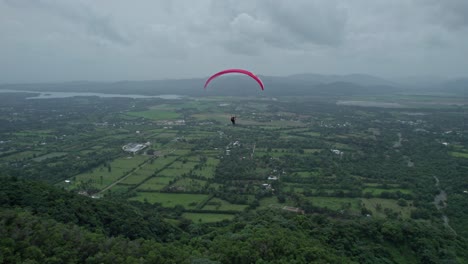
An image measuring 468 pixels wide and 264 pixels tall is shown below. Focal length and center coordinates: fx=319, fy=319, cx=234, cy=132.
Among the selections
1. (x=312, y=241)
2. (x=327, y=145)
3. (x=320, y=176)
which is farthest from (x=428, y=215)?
(x=327, y=145)

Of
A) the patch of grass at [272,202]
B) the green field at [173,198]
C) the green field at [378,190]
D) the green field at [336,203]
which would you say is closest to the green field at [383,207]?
the green field at [336,203]

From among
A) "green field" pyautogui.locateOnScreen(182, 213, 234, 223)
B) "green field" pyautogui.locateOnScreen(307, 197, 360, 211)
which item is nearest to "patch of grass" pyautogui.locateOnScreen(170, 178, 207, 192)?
"green field" pyautogui.locateOnScreen(182, 213, 234, 223)

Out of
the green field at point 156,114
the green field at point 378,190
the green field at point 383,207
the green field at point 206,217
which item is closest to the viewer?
the green field at point 206,217

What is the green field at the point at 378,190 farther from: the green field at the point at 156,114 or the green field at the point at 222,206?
the green field at the point at 156,114

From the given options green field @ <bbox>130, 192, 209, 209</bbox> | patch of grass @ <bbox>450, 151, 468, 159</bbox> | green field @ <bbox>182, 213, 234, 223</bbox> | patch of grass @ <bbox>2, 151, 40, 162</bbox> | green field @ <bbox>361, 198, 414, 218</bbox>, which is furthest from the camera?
patch of grass @ <bbox>450, 151, 468, 159</bbox>

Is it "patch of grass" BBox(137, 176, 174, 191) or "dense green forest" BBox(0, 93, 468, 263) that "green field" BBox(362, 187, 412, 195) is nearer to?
"dense green forest" BBox(0, 93, 468, 263)

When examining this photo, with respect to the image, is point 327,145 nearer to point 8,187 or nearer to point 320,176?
point 320,176
